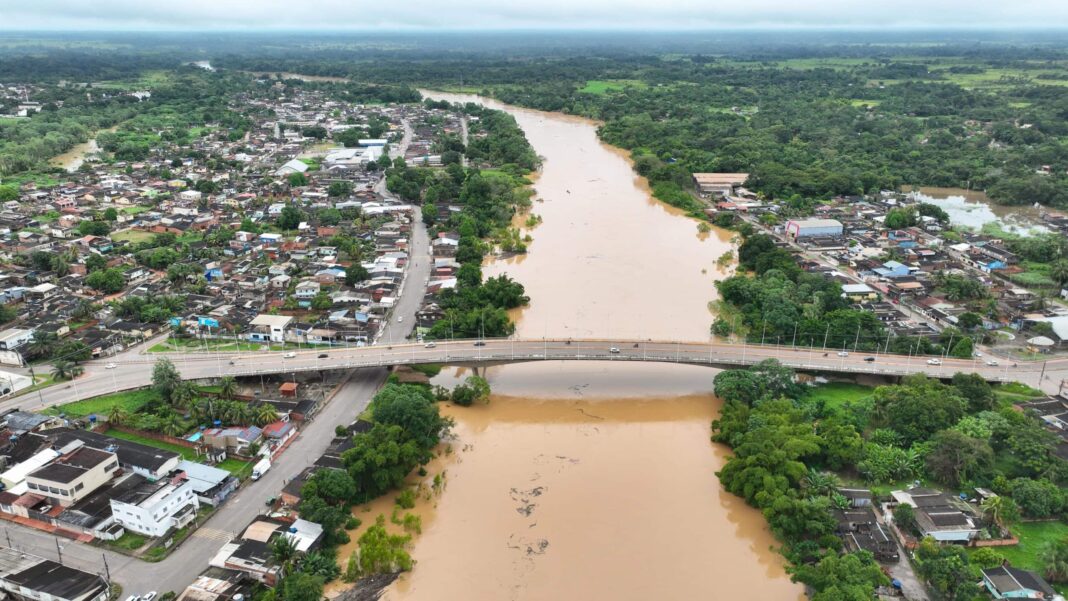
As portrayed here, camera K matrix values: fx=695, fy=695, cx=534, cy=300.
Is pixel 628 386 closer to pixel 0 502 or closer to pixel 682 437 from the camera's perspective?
pixel 682 437

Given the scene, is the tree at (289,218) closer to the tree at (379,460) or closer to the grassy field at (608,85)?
the tree at (379,460)

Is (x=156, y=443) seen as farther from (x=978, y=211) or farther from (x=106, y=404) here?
(x=978, y=211)

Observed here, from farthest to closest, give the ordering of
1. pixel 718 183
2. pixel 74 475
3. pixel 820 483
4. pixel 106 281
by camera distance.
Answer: pixel 718 183, pixel 106 281, pixel 820 483, pixel 74 475

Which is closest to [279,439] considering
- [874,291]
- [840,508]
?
[840,508]

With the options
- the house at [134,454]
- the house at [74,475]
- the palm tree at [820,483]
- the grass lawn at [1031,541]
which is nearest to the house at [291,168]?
the house at [134,454]

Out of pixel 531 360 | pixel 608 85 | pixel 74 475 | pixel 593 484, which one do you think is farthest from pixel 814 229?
pixel 608 85

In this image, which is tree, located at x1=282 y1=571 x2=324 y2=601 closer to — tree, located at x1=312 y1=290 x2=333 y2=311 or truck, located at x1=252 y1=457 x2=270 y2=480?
truck, located at x1=252 y1=457 x2=270 y2=480
